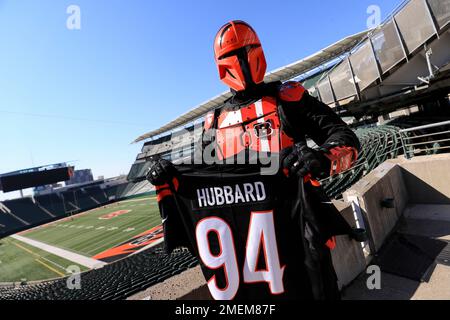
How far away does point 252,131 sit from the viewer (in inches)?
63.6

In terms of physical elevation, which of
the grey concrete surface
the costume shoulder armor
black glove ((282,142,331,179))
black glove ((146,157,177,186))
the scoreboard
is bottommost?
the grey concrete surface

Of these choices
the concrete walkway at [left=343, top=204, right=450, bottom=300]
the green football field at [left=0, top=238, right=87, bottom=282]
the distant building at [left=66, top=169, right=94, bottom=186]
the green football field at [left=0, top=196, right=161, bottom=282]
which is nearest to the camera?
the concrete walkway at [left=343, top=204, right=450, bottom=300]

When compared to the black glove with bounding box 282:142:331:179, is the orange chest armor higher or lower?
higher

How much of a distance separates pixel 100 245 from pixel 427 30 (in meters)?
20.2

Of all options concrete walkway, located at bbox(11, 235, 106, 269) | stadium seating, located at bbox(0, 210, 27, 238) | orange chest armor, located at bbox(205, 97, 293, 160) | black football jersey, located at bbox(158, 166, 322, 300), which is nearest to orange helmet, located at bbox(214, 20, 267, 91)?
orange chest armor, located at bbox(205, 97, 293, 160)

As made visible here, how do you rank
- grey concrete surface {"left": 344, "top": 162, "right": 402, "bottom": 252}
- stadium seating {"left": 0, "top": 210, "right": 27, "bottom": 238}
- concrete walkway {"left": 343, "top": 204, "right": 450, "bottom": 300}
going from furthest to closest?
stadium seating {"left": 0, "top": 210, "right": 27, "bottom": 238}, grey concrete surface {"left": 344, "top": 162, "right": 402, "bottom": 252}, concrete walkway {"left": 343, "top": 204, "right": 450, "bottom": 300}

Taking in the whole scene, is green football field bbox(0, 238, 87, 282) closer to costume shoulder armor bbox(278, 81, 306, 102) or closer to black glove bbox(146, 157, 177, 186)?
black glove bbox(146, 157, 177, 186)

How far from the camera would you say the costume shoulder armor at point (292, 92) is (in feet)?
5.25

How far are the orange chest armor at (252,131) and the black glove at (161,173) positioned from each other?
16.2 inches

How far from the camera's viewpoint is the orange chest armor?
1562 millimetres

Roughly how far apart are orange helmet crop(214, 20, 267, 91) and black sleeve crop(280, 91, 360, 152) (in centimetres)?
30

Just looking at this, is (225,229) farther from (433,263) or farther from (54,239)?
(54,239)

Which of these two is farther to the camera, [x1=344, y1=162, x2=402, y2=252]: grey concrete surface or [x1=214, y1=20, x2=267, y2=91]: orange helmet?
[x1=344, y1=162, x2=402, y2=252]: grey concrete surface
